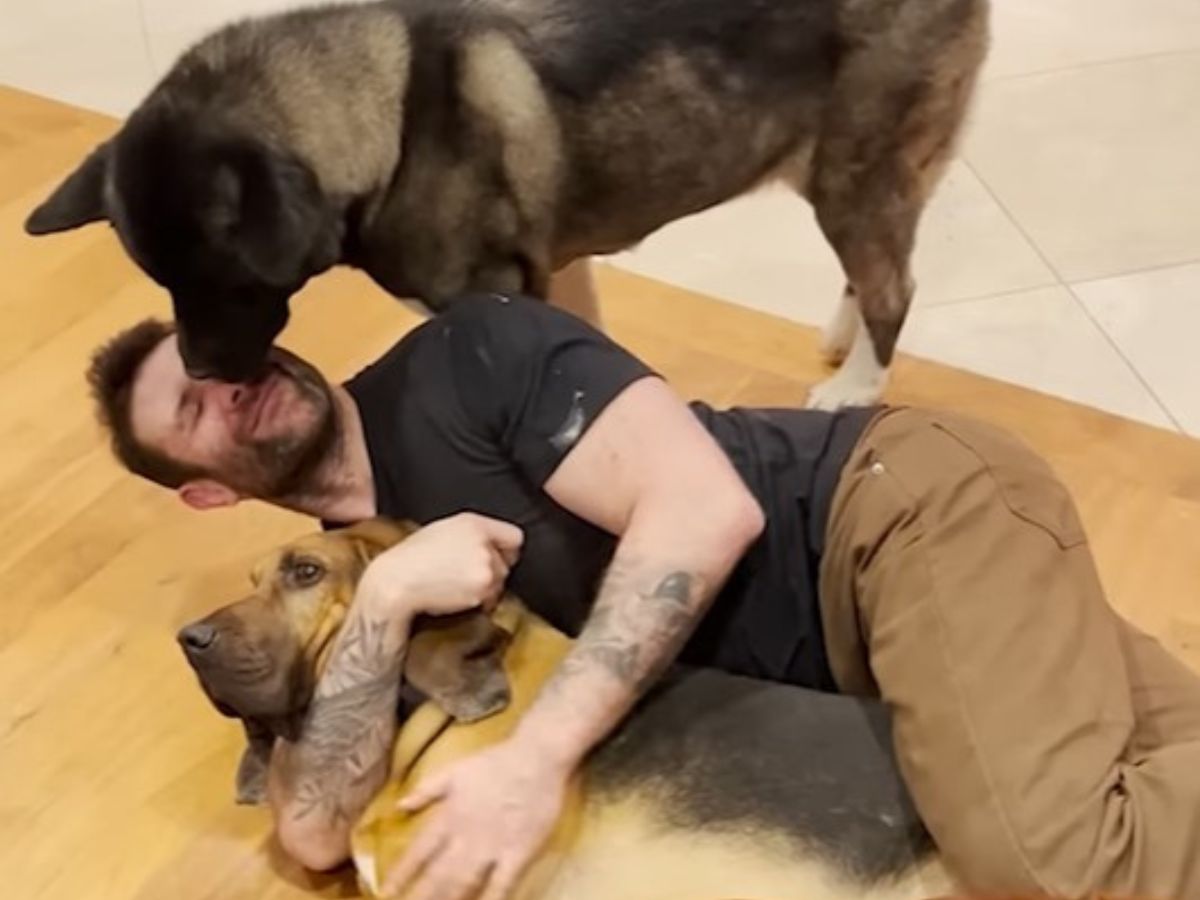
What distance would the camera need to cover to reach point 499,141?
2039 mm

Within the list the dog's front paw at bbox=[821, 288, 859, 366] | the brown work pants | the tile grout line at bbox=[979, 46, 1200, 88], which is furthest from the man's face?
the tile grout line at bbox=[979, 46, 1200, 88]

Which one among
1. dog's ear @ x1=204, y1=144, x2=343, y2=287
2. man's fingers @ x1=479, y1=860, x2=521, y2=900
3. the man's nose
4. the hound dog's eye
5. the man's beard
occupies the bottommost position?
man's fingers @ x1=479, y1=860, x2=521, y2=900

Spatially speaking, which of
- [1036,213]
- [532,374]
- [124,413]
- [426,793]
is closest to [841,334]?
[1036,213]

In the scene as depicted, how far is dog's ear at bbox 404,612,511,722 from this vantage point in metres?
1.61

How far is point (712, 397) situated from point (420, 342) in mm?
820

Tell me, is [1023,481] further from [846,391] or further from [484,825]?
[846,391]

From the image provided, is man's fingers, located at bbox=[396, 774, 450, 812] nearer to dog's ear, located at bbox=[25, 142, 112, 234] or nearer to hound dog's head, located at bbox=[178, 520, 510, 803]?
hound dog's head, located at bbox=[178, 520, 510, 803]

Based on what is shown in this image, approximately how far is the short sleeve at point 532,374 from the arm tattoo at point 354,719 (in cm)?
21

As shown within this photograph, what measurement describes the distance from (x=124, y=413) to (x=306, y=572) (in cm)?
27

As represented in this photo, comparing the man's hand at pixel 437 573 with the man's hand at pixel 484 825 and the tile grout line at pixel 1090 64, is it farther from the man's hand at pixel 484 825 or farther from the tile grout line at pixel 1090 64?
the tile grout line at pixel 1090 64

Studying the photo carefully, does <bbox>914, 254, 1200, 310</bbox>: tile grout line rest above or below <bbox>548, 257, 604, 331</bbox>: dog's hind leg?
below

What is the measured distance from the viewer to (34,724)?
80.4 inches

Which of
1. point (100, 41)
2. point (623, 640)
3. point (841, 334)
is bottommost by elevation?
point (100, 41)

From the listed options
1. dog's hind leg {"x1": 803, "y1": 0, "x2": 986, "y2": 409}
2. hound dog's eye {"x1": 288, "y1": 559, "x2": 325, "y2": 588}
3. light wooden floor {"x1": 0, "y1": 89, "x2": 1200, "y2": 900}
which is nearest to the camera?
hound dog's eye {"x1": 288, "y1": 559, "x2": 325, "y2": 588}
